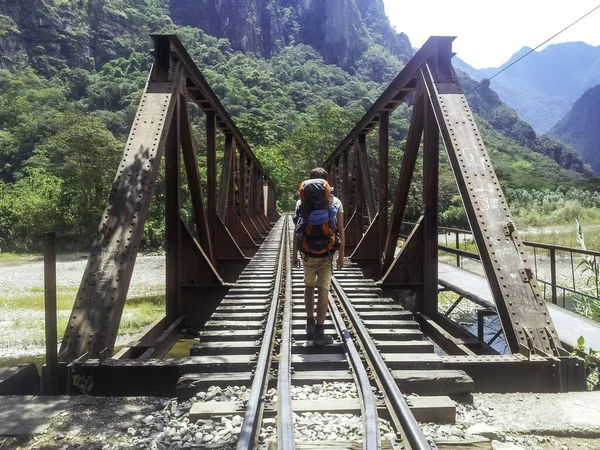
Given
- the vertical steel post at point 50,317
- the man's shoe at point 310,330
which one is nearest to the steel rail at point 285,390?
the man's shoe at point 310,330

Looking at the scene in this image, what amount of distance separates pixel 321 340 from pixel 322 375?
680 millimetres

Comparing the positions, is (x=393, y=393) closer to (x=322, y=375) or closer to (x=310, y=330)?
(x=322, y=375)

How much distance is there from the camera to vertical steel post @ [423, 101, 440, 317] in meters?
6.06

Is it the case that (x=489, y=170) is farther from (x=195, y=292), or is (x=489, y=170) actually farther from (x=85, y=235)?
(x=85, y=235)

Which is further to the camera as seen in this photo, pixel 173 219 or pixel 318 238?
pixel 173 219

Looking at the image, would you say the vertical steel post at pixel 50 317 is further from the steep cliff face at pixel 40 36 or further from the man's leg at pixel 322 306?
the steep cliff face at pixel 40 36

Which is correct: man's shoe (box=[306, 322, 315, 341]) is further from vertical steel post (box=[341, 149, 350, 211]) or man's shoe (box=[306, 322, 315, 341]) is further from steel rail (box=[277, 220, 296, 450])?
vertical steel post (box=[341, 149, 350, 211])

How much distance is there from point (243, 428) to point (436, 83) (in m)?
4.50

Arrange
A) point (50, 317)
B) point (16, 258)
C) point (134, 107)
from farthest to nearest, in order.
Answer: point (134, 107)
point (16, 258)
point (50, 317)

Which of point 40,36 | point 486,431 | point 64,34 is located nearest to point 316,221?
point 486,431

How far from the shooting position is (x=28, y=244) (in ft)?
101

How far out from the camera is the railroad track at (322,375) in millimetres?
2576

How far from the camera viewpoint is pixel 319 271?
439 centimetres

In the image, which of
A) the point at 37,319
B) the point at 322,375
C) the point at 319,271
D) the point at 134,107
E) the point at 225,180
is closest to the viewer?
the point at 322,375
